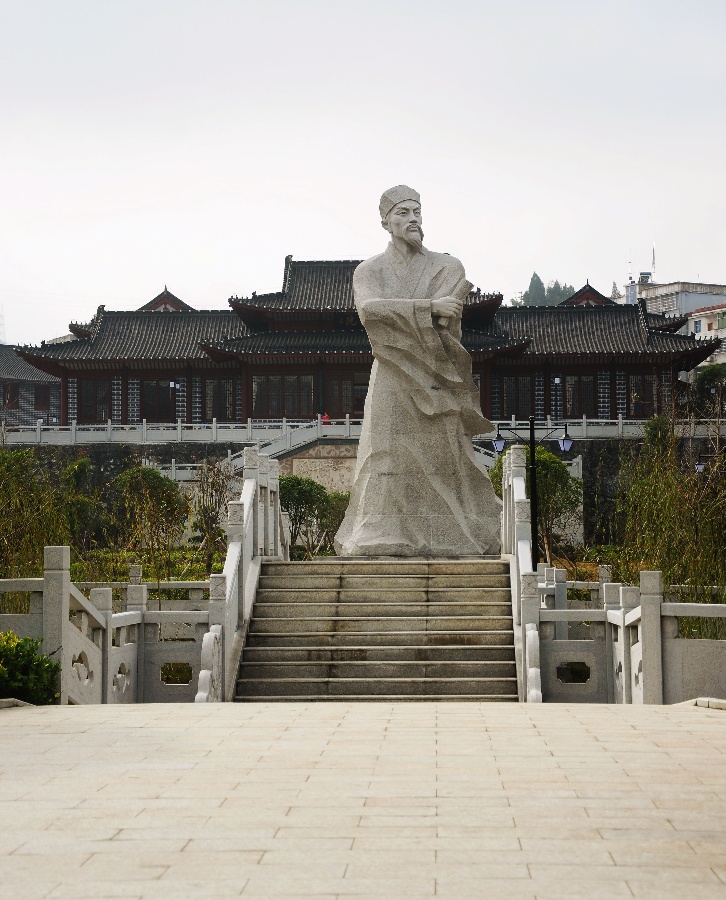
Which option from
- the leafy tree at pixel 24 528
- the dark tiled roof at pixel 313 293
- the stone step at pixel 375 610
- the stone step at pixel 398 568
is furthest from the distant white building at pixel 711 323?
the stone step at pixel 375 610

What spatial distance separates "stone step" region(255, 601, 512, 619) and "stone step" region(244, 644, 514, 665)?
0.54 meters

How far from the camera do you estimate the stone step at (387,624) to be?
35.1 ft

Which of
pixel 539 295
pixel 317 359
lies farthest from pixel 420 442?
pixel 539 295

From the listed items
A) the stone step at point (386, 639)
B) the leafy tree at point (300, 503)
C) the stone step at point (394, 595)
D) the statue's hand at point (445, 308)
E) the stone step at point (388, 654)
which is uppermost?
the statue's hand at point (445, 308)

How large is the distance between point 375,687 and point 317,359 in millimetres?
30110

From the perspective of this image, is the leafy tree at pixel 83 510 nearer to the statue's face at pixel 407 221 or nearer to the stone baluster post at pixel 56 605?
the statue's face at pixel 407 221

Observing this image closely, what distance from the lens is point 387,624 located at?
10781 mm

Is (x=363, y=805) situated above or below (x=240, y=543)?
below

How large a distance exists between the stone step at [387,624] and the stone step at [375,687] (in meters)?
0.72

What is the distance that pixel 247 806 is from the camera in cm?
511

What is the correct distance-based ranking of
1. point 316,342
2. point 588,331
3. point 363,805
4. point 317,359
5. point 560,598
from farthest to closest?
point 588,331 → point 316,342 → point 317,359 → point 560,598 → point 363,805

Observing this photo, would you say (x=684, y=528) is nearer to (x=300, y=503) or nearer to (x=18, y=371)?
(x=300, y=503)

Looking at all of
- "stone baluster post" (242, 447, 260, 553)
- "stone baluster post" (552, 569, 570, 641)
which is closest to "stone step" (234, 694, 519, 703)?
"stone baluster post" (242, 447, 260, 553)

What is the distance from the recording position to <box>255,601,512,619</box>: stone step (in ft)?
35.9
